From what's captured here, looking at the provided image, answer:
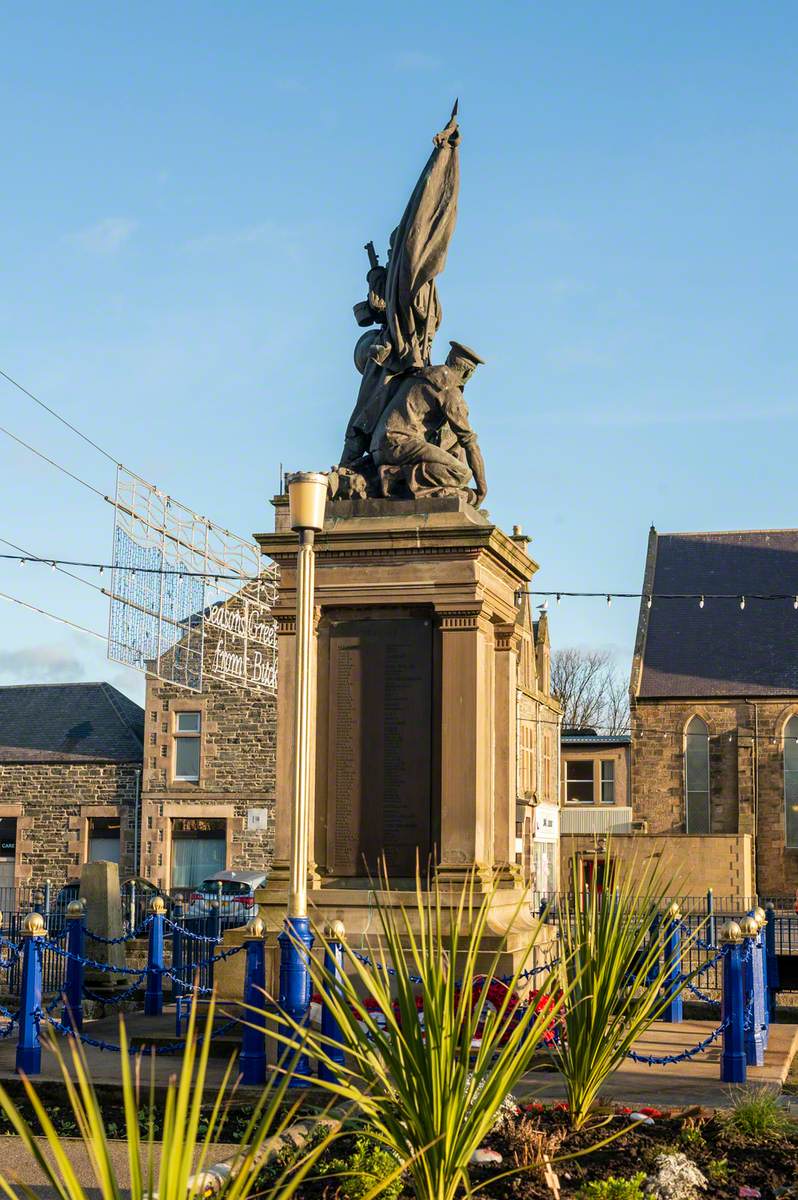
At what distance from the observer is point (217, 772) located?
40344 mm

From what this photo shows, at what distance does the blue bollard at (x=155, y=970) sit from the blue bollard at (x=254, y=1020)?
10.3 ft

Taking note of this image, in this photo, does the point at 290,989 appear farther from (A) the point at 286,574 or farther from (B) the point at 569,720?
(B) the point at 569,720

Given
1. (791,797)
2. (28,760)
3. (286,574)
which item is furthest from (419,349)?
(791,797)

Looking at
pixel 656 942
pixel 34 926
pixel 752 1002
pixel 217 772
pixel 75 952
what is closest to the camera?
pixel 656 942

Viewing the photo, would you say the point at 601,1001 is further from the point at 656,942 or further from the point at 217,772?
the point at 217,772

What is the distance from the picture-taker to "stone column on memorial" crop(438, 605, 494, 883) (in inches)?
467

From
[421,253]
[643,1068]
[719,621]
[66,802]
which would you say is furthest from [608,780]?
[643,1068]

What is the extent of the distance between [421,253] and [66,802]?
30.5 m

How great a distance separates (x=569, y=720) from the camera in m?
80.2

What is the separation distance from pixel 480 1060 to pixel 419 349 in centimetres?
886

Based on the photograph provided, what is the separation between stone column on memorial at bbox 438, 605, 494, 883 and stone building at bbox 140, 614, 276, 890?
90.6ft

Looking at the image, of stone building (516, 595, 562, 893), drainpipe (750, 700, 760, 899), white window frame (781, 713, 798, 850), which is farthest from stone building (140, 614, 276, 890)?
white window frame (781, 713, 798, 850)

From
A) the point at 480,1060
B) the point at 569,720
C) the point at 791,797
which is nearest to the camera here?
the point at 480,1060

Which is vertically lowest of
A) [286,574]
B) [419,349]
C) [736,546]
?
[286,574]
